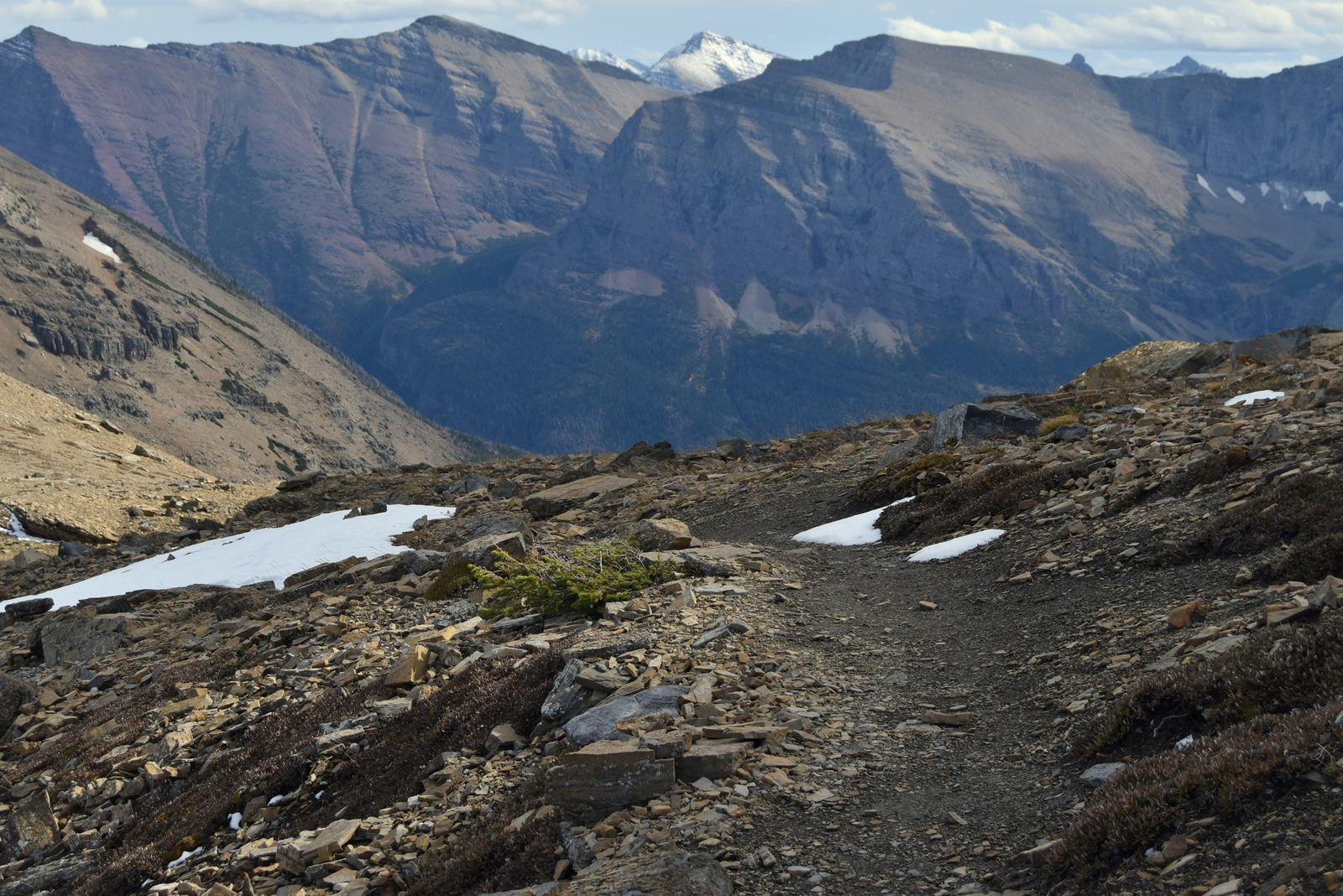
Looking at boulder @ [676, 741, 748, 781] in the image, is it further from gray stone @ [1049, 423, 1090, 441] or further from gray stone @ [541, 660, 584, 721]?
gray stone @ [1049, 423, 1090, 441]

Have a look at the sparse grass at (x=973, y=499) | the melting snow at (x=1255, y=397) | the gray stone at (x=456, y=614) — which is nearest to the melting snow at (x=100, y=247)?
the gray stone at (x=456, y=614)

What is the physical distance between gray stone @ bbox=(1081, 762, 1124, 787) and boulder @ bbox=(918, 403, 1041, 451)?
49.3ft

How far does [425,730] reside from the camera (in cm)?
945

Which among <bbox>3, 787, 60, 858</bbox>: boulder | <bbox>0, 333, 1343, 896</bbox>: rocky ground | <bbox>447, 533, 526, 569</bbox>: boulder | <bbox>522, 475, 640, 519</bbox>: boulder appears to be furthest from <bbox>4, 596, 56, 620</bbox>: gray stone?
<bbox>3, 787, 60, 858</bbox>: boulder

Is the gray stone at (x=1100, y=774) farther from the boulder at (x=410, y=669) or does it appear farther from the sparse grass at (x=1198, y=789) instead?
the boulder at (x=410, y=669)

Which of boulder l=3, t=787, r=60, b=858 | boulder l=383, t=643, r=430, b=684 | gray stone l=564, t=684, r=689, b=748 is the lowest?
boulder l=3, t=787, r=60, b=858

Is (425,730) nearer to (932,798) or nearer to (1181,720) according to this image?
(932,798)

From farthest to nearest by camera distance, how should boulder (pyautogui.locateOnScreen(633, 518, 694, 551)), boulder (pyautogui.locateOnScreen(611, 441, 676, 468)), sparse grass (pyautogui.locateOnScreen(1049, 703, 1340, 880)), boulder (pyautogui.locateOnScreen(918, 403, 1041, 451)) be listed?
boulder (pyautogui.locateOnScreen(611, 441, 676, 468))
boulder (pyautogui.locateOnScreen(918, 403, 1041, 451))
boulder (pyautogui.locateOnScreen(633, 518, 694, 551))
sparse grass (pyautogui.locateOnScreen(1049, 703, 1340, 880))

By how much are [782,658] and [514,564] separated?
17.9 ft

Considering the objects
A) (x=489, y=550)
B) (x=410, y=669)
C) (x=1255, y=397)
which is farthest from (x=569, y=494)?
(x=1255, y=397)

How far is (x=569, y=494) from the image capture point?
973 inches

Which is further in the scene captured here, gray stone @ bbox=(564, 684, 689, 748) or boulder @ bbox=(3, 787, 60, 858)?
boulder @ bbox=(3, 787, 60, 858)

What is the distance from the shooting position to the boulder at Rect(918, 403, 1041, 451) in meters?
21.3

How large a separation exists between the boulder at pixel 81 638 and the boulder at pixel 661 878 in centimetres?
1577
